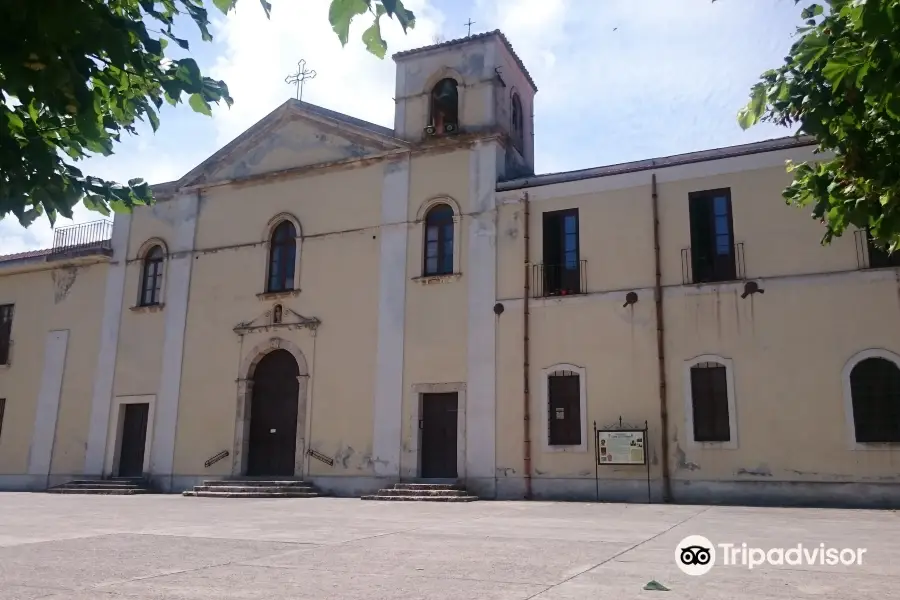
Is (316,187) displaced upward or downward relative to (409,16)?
upward

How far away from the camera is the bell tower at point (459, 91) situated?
18.0 meters

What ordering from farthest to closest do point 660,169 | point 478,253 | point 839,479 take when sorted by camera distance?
point 478,253
point 660,169
point 839,479

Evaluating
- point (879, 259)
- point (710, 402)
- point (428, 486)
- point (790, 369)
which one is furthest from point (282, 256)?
point (879, 259)

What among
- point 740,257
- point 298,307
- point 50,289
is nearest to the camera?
point 740,257

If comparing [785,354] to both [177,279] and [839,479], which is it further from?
[177,279]

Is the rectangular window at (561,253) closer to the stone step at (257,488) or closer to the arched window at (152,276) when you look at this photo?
the stone step at (257,488)

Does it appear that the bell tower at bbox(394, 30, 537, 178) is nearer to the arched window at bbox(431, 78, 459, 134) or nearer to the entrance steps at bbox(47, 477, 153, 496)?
the arched window at bbox(431, 78, 459, 134)

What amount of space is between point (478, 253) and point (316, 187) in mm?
4885

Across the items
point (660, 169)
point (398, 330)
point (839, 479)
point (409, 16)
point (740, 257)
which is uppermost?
point (660, 169)

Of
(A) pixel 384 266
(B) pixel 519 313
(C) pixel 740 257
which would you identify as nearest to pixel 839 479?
(C) pixel 740 257

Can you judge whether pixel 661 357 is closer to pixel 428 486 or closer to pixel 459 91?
→ pixel 428 486

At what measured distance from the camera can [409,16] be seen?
9.52 ft

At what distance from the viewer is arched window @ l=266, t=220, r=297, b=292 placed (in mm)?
19141

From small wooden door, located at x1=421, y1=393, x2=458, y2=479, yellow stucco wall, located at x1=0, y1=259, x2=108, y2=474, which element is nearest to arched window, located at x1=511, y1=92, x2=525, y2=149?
small wooden door, located at x1=421, y1=393, x2=458, y2=479
